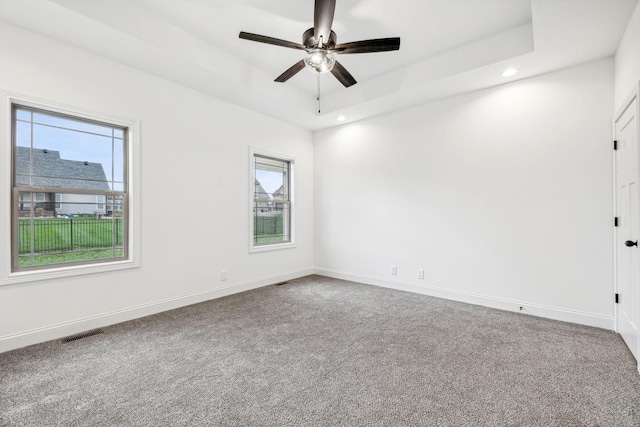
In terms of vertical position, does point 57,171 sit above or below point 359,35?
below

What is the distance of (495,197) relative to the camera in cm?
355

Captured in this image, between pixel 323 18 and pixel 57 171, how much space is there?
287 centimetres

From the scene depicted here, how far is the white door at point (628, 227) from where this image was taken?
2308 millimetres

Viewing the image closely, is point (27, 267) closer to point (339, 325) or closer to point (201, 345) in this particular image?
point (201, 345)

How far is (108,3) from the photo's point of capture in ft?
8.12

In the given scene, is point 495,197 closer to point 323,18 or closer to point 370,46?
point 370,46

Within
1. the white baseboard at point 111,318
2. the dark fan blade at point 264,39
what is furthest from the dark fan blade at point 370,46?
the white baseboard at point 111,318

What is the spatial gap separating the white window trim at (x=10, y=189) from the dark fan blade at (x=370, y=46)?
2369mm

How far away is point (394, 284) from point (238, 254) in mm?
2385

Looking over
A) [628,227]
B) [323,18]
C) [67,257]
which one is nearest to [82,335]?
[67,257]

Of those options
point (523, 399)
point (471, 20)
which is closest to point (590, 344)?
point (523, 399)

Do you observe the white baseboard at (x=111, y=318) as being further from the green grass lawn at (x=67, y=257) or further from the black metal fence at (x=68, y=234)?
the black metal fence at (x=68, y=234)

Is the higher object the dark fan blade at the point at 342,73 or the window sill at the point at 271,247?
the dark fan blade at the point at 342,73

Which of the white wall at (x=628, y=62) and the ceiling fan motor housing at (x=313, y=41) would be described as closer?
the white wall at (x=628, y=62)
